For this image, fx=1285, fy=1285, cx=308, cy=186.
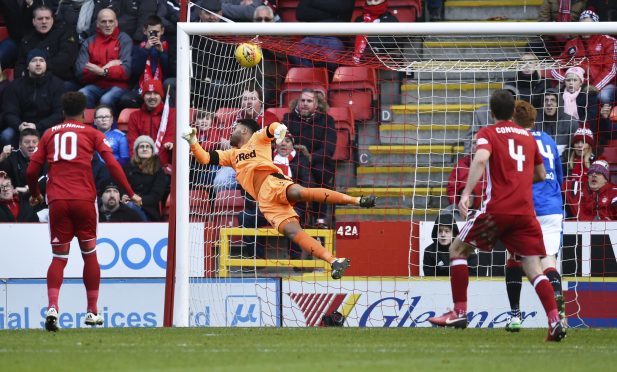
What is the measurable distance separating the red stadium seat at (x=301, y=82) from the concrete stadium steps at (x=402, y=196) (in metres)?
1.36

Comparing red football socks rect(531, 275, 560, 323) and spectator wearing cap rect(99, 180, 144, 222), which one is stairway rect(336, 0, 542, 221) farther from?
red football socks rect(531, 275, 560, 323)

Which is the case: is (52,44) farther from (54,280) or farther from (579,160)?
(579,160)

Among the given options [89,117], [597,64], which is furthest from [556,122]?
[89,117]

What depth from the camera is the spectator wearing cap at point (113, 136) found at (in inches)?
643

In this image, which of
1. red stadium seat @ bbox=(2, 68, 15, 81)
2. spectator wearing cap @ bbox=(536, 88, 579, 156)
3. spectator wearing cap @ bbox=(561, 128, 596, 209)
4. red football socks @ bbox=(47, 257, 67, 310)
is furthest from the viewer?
red stadium seat @ bbox=(2, 68, 15, 81)

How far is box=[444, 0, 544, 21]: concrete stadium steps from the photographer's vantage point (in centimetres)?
1781

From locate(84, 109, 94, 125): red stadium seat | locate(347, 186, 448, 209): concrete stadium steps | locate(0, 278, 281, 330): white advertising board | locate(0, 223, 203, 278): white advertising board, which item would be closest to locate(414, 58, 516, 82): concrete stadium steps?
locate(347, 186, 448, 209): concrete stadium steps

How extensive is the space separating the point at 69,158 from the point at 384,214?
5078 millimetres

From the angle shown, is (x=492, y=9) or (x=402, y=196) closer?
(x=402, y=196)

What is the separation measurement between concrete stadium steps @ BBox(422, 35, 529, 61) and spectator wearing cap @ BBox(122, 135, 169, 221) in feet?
12.0

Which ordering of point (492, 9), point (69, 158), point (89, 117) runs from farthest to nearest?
point (492, 9) < point (89, 117) < point (69, 158)

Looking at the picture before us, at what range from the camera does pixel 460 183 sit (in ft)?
47.6

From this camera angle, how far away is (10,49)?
18234 mm

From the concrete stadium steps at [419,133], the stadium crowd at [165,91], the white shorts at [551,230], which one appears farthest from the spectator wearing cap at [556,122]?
the white shorts at [551,230]
